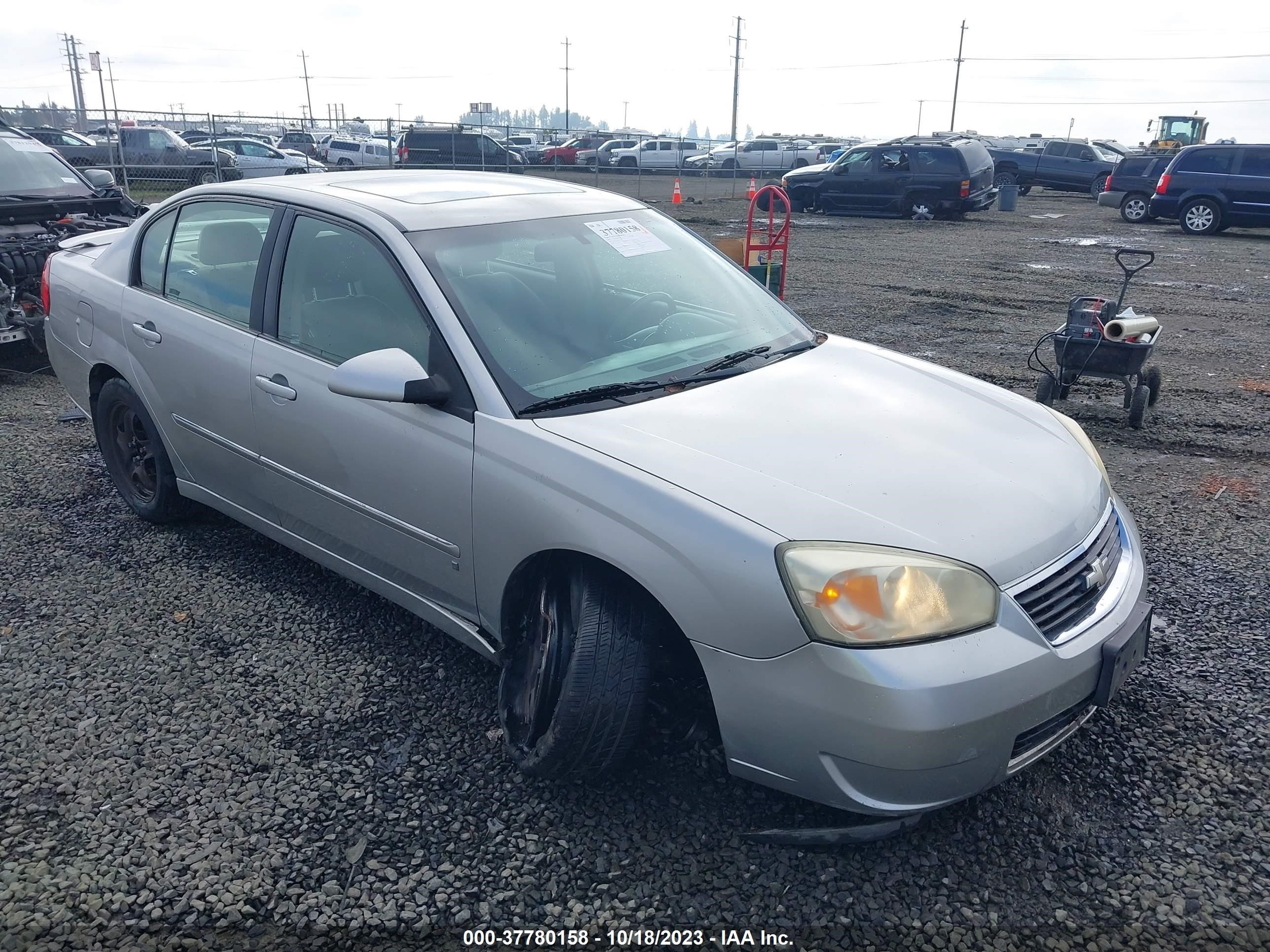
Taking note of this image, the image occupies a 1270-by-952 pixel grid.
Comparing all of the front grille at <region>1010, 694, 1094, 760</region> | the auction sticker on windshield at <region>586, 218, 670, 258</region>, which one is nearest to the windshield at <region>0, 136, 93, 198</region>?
the auction sticker on windshield at <region>586, 218, 670, 258</region>

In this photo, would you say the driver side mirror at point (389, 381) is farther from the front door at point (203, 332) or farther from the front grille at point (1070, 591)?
the front grille at point (1070, 591)

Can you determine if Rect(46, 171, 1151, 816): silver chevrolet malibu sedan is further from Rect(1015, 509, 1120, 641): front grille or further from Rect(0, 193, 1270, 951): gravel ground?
Rect(0, 193, 1270, 951): gravel ground

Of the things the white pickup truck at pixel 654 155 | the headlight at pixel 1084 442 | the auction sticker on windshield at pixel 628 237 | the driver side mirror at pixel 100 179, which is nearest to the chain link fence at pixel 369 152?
the white pickup truck at pixel 654 155

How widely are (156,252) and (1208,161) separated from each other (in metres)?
20.4

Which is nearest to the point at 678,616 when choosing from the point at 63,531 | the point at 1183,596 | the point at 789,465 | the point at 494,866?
the point at 789,465

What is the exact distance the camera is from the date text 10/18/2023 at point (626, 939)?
2295 mm

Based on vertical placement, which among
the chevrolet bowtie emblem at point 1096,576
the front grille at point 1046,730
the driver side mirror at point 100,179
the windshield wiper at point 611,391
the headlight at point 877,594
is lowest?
the front grille at point 1046,730

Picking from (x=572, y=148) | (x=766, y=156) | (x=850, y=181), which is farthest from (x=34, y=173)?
(x=572, y=148)

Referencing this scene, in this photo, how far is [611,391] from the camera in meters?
2.96

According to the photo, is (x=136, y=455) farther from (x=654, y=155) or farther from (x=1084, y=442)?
(x=654, y=155)

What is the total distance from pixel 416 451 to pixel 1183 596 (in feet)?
10.3

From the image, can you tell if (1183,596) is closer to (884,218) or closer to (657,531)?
(657,531)

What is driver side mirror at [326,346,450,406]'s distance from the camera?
9.36ft

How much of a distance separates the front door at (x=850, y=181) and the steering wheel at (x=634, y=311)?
20.4 m
